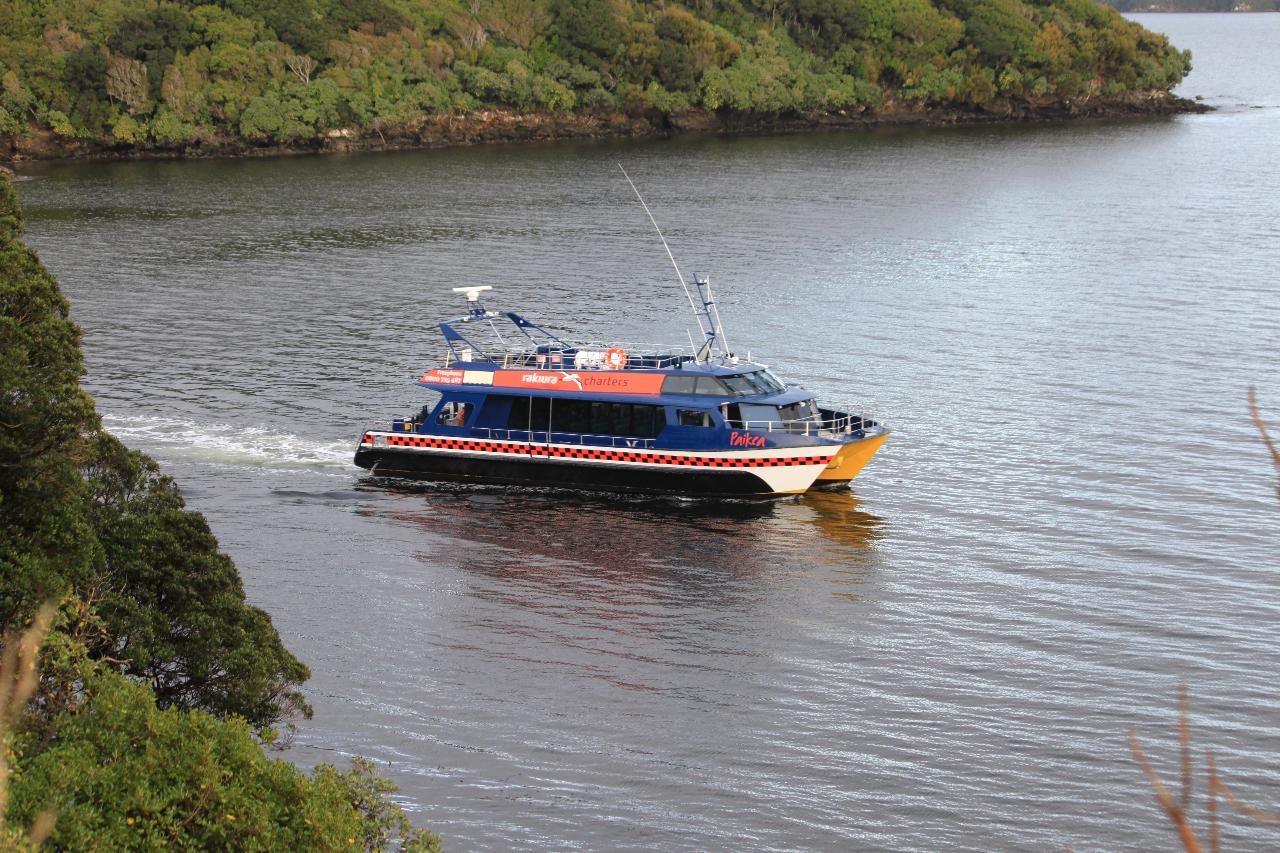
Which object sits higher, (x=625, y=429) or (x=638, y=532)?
(x=625, y=429)

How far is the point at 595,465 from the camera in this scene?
44781 millimetres

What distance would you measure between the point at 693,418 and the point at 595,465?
3486mm

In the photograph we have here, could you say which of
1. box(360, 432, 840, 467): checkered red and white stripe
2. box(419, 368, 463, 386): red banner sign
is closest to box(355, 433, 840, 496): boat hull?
box(360, 432, 840, 467): checkered red and white stripe

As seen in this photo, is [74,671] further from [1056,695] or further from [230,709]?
[1056,695]

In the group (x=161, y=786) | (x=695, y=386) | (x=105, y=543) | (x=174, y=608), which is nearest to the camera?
(x=161, y=786)

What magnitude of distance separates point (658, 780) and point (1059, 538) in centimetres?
1720

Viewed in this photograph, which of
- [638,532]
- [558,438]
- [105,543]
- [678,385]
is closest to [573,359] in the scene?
[558,438]

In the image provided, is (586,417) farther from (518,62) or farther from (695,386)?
(518,62)

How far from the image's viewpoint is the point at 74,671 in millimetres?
20328

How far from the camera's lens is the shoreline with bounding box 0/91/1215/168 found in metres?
139

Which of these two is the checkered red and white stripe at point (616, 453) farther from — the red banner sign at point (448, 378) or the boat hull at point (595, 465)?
the red banner sign at point (448, 378)

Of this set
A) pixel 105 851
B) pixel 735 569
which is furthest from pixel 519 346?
pixel 105 851

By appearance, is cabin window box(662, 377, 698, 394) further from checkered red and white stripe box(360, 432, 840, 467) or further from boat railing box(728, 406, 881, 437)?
checkered red and white stripe box(360, 432, 840, 467)

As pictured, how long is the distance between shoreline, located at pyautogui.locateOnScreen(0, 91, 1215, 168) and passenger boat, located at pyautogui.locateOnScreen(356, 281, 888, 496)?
101m
